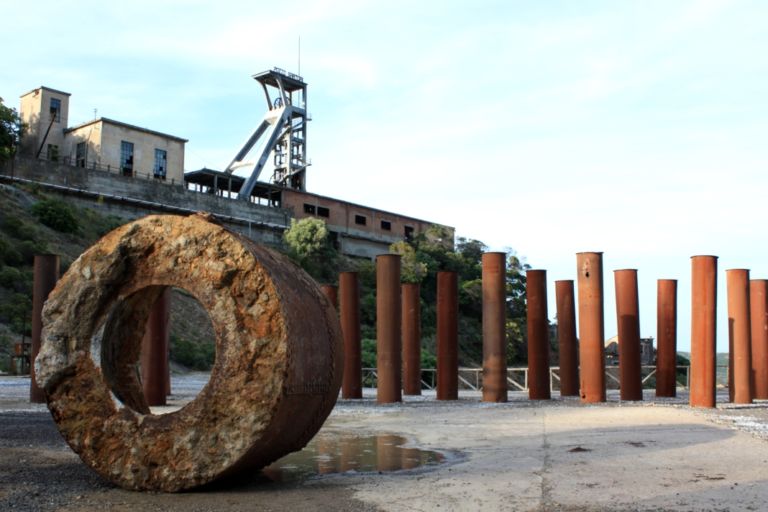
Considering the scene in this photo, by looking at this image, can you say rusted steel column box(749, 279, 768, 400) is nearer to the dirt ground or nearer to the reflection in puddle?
the dirt ground

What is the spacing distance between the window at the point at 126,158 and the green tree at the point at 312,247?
10.6 m

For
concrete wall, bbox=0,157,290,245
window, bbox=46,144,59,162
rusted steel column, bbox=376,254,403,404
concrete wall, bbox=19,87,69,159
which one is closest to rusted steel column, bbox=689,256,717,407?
rusted steel column, bbox=376,254,403,404

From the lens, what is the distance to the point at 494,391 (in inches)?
618

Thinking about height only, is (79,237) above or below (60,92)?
below

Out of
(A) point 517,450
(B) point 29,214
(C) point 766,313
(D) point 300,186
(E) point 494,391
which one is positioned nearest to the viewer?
(A) point 517,450

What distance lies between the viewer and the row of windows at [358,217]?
56.3 metres

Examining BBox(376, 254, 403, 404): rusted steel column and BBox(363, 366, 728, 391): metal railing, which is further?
BBox(363, 366, 728, 391): metal railing

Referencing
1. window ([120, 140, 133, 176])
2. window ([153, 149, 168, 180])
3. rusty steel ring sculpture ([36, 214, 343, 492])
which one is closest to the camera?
rusty steel ring sculpture ([36, 214, 343, 492])

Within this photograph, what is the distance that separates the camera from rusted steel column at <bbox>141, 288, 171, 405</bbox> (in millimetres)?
14008

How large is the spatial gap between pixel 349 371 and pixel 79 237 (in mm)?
Result: 28349

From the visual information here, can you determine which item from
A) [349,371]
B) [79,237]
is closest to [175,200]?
[79,237]

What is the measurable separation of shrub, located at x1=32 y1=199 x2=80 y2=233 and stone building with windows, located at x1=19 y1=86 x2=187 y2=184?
5.46 metres

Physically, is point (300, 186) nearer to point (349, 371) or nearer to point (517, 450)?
point (349, 371)

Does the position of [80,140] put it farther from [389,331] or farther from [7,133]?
[389,331]
